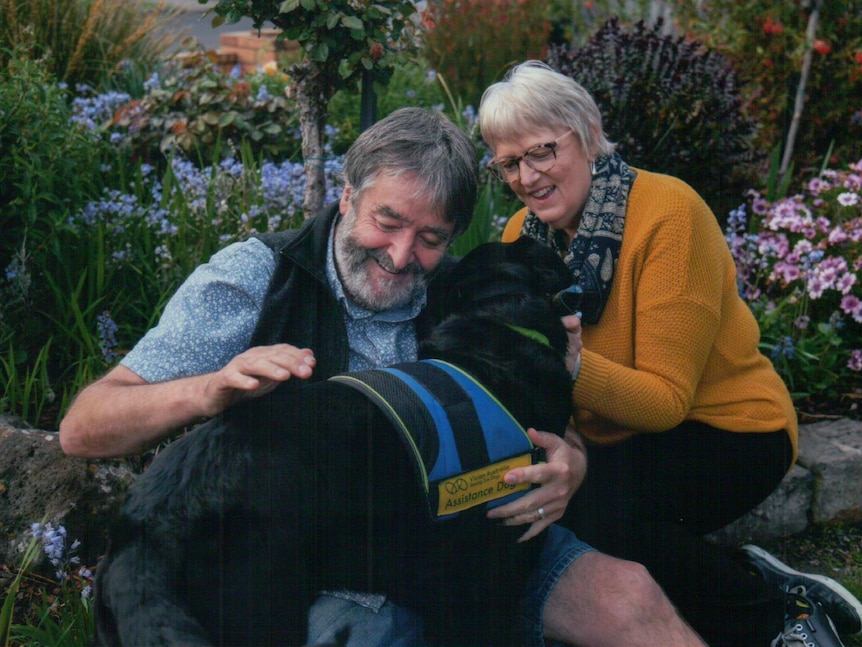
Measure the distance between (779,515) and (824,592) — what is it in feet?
1.95

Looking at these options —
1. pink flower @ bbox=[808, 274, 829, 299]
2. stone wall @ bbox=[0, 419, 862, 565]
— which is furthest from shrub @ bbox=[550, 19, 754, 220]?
Result: stone wall @ bbox=[0, 419, 862, 565]

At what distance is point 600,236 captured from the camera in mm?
2387

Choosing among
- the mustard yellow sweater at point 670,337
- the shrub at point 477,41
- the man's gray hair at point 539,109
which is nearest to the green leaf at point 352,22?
the man's gray hair at point 539,109

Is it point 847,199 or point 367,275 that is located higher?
point 367,275

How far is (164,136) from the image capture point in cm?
445

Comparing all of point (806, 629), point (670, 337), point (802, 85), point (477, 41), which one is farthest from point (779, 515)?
point (477, 41)

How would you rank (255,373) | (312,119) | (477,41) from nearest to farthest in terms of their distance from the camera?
(255,373) → (312,119) → (477,41)

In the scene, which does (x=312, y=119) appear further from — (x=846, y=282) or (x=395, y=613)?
(x=846, y=282)

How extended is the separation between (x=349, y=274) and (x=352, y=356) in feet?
0.70

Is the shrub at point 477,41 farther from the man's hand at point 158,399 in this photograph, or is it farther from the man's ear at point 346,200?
the man's hand at point 158,399

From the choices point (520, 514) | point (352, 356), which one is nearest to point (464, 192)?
point (352, 356)

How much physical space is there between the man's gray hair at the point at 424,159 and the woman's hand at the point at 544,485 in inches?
23.6

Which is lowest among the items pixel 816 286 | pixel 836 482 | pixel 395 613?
pixel 836 482

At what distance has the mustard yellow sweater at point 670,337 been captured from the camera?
2.29m
